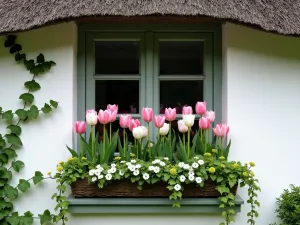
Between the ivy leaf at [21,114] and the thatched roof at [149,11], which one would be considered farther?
the ivy leaf at [21,114]

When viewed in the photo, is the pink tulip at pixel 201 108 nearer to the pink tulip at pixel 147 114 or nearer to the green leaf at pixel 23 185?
the pink tulip at pixel 147 114

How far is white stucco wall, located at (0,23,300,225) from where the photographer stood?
9.27 feet

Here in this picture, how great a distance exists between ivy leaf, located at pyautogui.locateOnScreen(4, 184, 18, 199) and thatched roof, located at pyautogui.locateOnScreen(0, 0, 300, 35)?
3.08ft

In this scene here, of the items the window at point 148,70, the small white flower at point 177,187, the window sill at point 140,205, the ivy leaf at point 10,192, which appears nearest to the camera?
the small white flower at point 177,187

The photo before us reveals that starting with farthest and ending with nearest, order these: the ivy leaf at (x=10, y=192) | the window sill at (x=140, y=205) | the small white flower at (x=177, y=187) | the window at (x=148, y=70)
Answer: the window at (x=148, y=70) → the ivy leaf at (x=10, y=192) → the window sill at (x=140, y=205) → the small white flower at (x=177, y=187)

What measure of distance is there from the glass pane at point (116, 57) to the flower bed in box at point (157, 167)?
0.41m

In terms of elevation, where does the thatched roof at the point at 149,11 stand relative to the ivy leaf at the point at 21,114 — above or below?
above

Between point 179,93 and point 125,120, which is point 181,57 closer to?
point 179,93

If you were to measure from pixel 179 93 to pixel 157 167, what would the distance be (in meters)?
0.66

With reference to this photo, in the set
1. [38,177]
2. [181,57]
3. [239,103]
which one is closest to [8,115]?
[38,177]

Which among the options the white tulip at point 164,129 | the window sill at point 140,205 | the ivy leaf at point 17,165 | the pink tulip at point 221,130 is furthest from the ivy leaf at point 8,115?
the pink tulip at point 221,130

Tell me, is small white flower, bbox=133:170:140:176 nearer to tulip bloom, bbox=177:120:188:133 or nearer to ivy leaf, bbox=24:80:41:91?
tulip bloom, bbox=177:120:188:133

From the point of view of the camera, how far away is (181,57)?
10.00 ft

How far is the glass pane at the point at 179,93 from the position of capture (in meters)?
3.02
